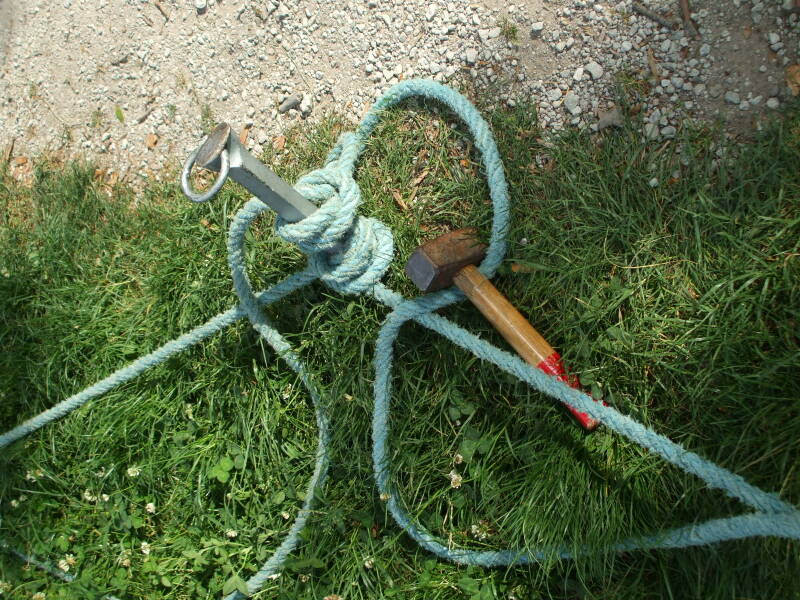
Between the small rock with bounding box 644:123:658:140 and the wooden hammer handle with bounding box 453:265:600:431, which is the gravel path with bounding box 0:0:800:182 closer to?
the small rock with bounding box 644:123:658:140

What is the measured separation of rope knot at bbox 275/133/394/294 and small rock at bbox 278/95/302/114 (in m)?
0.45

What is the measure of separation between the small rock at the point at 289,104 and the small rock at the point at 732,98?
1.76 m

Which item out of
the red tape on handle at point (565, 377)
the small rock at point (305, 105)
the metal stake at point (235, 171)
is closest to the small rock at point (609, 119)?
the red tape on handle at point (565, 377)

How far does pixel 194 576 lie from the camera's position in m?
2.74

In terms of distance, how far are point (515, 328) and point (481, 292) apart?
17 cm

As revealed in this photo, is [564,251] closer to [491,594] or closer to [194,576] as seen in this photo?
[491,594]

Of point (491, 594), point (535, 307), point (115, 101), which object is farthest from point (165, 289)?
point (491, 594)

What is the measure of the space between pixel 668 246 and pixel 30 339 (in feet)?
9.53

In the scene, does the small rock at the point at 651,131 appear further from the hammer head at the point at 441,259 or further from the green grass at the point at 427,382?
the hammer head at the point at 441,259

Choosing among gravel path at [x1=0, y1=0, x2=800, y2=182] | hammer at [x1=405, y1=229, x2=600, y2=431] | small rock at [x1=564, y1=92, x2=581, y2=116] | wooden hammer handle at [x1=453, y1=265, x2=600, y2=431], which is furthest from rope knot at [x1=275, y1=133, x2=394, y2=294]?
small rock at [x1=564, y1=92, x2=581, y2=116]

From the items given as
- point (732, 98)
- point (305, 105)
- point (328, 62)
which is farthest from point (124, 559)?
point (732, 98)

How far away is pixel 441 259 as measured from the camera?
2236 mm

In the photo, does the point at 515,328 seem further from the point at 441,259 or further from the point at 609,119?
the point at 609,119

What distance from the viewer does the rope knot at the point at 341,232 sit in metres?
2.19
